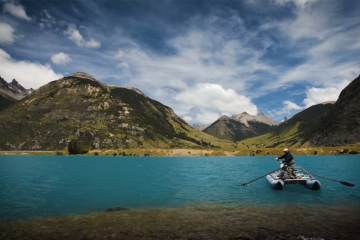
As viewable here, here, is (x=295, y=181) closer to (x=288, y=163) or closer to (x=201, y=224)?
(x=288, y=163)

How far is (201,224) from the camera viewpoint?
71.0ft

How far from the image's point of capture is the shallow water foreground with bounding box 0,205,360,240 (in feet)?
61.2

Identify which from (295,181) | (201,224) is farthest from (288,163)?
(201,224)

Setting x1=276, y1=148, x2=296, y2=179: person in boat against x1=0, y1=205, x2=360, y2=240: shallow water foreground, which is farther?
x1=276, y1=148, x2=296, y2=179: person in boat

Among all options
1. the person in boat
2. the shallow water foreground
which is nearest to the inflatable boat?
the person in boat

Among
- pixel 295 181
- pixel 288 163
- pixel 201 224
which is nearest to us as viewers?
pixel 201 224

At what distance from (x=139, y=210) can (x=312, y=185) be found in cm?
3074

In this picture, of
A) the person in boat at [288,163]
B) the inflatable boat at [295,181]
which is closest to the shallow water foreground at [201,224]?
the inflatable boat at [295,181]

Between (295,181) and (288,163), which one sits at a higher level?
(288,163)

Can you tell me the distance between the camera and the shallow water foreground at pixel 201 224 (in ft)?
61.2

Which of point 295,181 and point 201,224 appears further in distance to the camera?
point 295,181

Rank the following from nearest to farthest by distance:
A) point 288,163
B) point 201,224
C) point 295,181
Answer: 1. point 201,224
2. point 295,181
3. point 288,163

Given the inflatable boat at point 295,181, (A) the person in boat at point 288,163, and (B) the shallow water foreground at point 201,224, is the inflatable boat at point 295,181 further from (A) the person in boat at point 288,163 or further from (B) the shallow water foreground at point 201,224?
(B) the shallow water foreground at point 201,224

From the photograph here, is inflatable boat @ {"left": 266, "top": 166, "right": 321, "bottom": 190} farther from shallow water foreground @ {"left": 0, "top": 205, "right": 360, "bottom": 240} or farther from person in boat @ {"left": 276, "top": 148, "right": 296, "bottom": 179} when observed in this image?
shallow water foreground @ {"left": 0, "top": 205, "right": 360, "bottom": 240}
